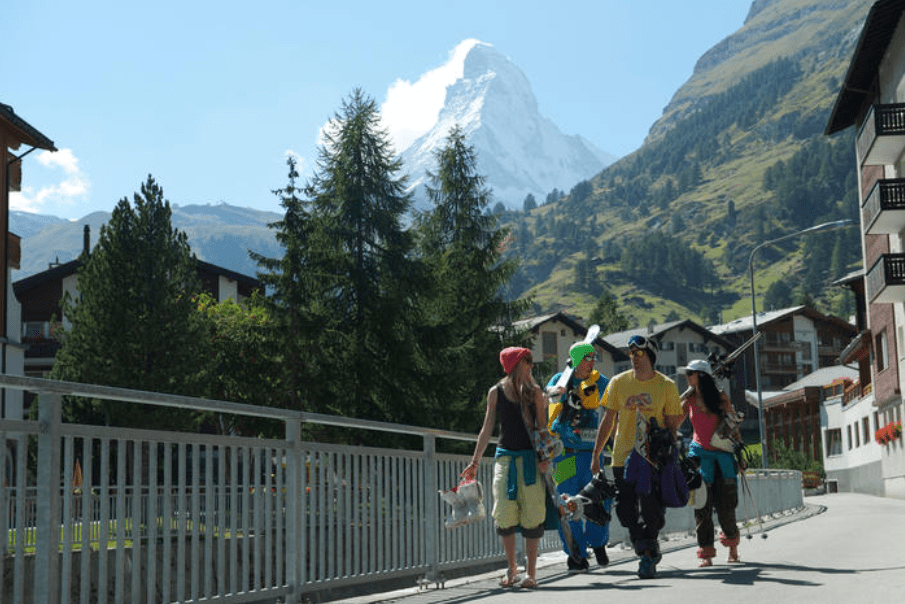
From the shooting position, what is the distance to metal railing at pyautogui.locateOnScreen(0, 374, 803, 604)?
5.79 meters

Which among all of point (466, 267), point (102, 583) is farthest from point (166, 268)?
point (102, 583)

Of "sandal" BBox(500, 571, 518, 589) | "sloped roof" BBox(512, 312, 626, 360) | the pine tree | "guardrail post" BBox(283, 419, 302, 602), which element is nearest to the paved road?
"sandal" BBox(500, 571, 518, 589)

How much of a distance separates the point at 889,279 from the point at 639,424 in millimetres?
36225

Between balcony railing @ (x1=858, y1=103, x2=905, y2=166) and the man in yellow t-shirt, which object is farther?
balcony railing @ (x1=858, y1=103, x2=905, y2=166)

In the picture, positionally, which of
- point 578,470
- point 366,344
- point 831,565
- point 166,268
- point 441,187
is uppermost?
point 441,187

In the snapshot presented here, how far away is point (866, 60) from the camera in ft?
155

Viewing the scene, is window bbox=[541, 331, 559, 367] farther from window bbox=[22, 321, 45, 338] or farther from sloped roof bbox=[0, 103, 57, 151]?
sloped roof bbox=[0, 103, 57, 151]

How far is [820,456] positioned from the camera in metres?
87.1

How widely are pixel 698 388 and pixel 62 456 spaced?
6424 mm

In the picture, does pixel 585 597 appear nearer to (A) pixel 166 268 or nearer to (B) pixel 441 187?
(A) pixel 166 268

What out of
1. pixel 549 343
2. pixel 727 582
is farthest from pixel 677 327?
pixel 727 582

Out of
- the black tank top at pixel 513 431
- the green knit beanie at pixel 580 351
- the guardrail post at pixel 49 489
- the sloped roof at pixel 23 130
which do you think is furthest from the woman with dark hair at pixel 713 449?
the sloped roof at pixel 23 130

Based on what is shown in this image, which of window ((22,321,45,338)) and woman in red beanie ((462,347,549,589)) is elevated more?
window ((22,321,45,338))

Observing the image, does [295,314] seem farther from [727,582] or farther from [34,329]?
[727,582]
